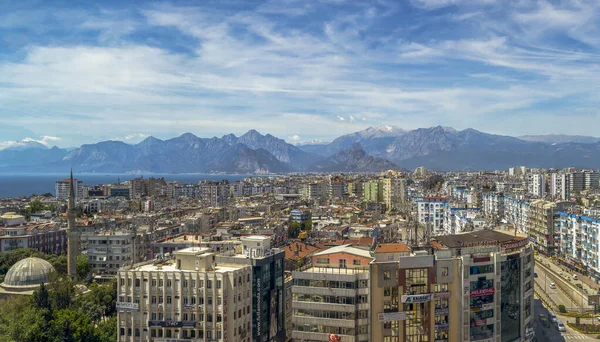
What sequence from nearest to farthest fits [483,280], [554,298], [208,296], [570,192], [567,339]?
[208,296], [483,280], [567,339], [554,298], [570,192]

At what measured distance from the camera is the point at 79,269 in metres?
43.9

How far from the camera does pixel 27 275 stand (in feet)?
118

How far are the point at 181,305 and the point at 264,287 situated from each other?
435cm

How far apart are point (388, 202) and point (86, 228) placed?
6188 centimetres

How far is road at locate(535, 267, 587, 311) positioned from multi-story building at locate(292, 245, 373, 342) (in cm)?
2426

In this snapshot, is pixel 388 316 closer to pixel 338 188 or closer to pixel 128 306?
pixel 128 306

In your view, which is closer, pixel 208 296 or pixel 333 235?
pixel 208 296

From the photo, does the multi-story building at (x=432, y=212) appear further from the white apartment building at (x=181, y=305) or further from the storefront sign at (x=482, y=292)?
the white apartment building at (x=181, y=305)

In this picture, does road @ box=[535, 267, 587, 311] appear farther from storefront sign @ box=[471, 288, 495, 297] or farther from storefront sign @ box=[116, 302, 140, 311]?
storefront sign @ box=[116, 302, 140, 311]

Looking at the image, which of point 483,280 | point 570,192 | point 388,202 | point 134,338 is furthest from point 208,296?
point 570,192

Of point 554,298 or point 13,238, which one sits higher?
point 13,238

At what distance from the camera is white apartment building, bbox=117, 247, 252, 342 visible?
24672mm

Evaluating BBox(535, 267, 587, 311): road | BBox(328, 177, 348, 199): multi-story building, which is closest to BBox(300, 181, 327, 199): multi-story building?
BBox(328, 177, 348, 199): multi-story building

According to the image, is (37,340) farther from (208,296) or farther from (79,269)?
(79,269)
